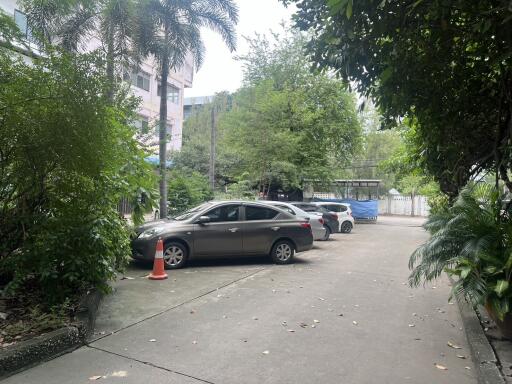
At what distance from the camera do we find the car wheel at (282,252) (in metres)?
9.97

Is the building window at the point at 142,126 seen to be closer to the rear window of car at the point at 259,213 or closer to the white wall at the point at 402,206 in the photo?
the rear window of car at the point at 259,213

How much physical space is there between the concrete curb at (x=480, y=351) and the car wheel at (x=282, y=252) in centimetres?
457

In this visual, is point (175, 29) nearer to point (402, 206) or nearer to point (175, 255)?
point (175, 255)

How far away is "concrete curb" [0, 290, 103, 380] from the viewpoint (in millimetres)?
3785

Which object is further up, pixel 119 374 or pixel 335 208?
pixel 335 208

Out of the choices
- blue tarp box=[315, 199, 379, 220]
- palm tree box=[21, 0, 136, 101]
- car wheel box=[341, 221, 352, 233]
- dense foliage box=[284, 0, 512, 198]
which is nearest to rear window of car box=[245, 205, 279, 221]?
dense foliage box=[284, 0, 512, 198]

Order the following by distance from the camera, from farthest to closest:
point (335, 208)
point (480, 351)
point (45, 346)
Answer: point (335, 208)
point (480, 351)
point (45, 346)

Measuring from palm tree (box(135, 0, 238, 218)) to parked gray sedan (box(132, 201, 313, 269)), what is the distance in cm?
445

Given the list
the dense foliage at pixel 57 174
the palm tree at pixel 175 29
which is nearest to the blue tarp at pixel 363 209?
the palm tree at pixel 175 29

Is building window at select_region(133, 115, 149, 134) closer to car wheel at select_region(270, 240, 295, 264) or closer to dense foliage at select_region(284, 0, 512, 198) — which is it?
dense foliage at select_region(284, 0, 512, 198)

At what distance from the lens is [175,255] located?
887 cm

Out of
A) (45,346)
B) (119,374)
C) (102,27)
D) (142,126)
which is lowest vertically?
(119,374)

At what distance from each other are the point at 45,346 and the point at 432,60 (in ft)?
17.9

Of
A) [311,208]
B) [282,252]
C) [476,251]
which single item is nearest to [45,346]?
[476,251]
